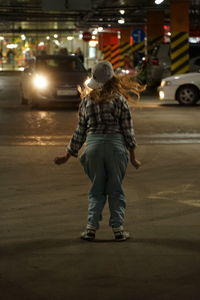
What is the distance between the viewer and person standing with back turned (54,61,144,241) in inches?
294

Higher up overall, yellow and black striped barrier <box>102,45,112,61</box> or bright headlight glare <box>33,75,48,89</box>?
bright headlight glare <box>33,75,48,89</box>

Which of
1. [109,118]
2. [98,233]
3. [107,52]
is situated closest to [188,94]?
[98,233]

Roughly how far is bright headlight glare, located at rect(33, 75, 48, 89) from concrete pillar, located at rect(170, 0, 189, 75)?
9.34 m

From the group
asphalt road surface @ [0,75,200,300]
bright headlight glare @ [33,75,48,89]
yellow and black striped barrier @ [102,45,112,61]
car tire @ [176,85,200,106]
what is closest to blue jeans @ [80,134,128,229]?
asphalt road surface @ [0,75,200,300]

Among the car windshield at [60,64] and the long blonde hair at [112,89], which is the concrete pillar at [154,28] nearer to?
the car windshield at [60,64]

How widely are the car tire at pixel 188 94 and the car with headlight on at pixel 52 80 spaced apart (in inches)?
114

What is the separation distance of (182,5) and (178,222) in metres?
25.4

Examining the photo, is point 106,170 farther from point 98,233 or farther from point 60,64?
point 60,64

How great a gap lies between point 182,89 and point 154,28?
757 inches

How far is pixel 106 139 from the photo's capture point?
747cm

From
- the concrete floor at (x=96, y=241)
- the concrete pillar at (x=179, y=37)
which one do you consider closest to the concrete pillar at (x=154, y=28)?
the concrete pillar at (x=179, y=37)

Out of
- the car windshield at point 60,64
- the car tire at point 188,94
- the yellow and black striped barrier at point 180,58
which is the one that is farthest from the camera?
the yellow and black striped barrier at point 180,58

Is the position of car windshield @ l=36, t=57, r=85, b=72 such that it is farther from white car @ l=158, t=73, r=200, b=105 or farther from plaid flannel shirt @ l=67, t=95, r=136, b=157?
plaid flannel shirt @ l=67, t=95, r=136, b=157

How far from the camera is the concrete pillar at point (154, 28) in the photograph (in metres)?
43.2
